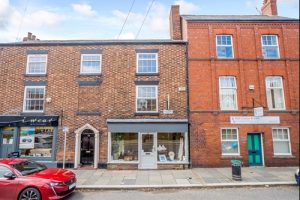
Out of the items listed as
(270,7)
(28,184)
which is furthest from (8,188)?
(270,7)

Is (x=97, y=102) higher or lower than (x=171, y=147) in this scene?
higher

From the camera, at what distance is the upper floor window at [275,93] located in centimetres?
1387

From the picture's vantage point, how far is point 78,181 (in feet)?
34.9

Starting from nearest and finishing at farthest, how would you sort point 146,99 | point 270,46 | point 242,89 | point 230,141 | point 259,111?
point 259,111, point 230,141, point 242,89, point 146,99, point 270,46

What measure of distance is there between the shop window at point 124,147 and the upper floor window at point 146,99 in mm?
1823

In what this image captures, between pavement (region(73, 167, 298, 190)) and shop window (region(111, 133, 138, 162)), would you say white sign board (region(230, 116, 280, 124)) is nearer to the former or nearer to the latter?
pavement (region(73, 167, 298, 190))

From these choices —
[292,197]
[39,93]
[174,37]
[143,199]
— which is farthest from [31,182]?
[174,37]

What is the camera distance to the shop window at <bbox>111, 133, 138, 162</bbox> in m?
13.7

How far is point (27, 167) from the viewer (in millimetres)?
8477

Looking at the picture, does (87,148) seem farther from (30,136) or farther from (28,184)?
(28,184)

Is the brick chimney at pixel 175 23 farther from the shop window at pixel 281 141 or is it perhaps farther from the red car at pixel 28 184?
the red car at pixel 28 184

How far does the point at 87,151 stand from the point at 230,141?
908 centimetres

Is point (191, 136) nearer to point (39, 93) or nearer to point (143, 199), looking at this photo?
point (143, 199)

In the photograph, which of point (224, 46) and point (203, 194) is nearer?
point (203, 194)
